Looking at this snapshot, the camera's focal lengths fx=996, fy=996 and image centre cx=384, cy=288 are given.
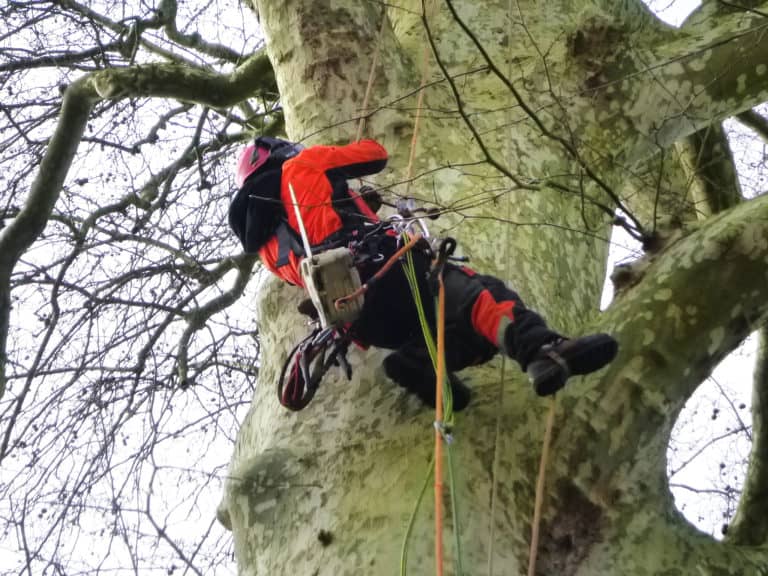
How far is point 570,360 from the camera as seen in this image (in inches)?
94.7

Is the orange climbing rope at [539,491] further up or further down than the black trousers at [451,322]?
further down

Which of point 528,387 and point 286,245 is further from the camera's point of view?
point 286,245

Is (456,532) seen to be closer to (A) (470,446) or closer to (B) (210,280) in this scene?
(A) (470,446)

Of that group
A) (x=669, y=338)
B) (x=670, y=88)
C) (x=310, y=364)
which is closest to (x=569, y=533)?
(x=669, y=338)

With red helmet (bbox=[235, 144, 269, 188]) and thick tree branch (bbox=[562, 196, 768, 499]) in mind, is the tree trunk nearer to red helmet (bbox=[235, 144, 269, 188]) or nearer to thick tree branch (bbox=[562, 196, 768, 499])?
thick tree branch (bbox=[562, 196, 768, 499])

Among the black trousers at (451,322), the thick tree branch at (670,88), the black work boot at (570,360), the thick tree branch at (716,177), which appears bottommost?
the black work boot at (570,360)

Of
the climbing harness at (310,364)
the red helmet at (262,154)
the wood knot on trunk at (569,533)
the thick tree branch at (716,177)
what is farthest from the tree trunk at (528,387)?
the thick tree branch at (716,177)

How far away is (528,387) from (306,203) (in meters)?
0.89

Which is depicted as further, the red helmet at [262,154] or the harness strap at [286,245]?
the red helmet at [262,154]

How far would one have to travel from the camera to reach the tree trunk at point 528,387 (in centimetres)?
253

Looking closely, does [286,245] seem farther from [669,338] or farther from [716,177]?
[716,177]

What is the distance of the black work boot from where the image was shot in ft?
7.86

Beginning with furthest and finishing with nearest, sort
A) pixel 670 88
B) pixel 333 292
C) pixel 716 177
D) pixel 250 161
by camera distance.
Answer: pixel 716 177
pixel 670 88
pixel 250 161
pixel 333 292

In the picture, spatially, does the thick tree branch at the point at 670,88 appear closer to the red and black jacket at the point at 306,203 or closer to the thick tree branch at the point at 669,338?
the red and black jacket at the point at 306,203
